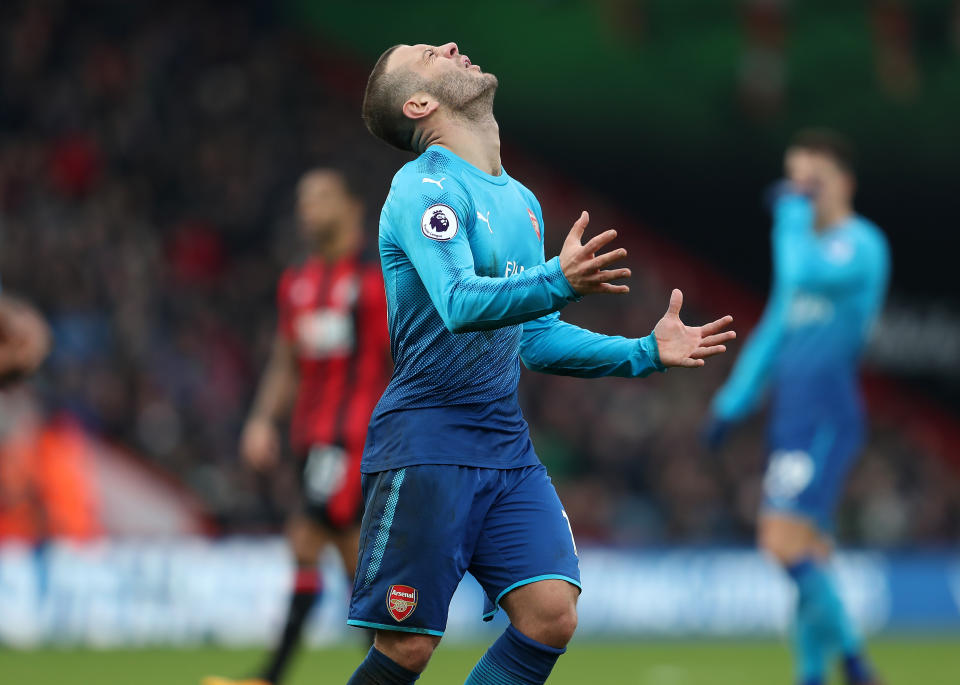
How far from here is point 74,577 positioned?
391 inches

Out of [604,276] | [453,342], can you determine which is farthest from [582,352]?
[604,276]

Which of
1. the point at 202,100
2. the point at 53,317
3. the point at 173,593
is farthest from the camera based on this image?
the point at 202,100

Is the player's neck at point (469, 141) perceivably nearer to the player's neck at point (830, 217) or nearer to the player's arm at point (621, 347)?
the player's arm at point (621, 347)

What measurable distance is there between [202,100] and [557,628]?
13.5m

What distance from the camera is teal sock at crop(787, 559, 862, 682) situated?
255 inches

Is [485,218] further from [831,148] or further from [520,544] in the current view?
[831,148]

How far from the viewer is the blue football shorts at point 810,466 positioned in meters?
6.75

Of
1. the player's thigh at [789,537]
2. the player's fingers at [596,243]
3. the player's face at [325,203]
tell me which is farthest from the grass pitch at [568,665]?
the player's fingers at [596,243]

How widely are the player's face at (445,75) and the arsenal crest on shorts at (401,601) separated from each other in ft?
4.35

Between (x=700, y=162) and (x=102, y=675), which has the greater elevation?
(x=700, y=162)

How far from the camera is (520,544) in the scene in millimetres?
3814

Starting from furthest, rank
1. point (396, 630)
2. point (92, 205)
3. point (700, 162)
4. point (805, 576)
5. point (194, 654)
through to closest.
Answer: point (700, 162)
point (92, 205)
point (194, 654)
point (805, 576)
point (396, 630)

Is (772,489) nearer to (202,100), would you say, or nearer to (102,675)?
(102,675)

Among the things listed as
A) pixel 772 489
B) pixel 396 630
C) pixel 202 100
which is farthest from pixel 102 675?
pixel 202 100
